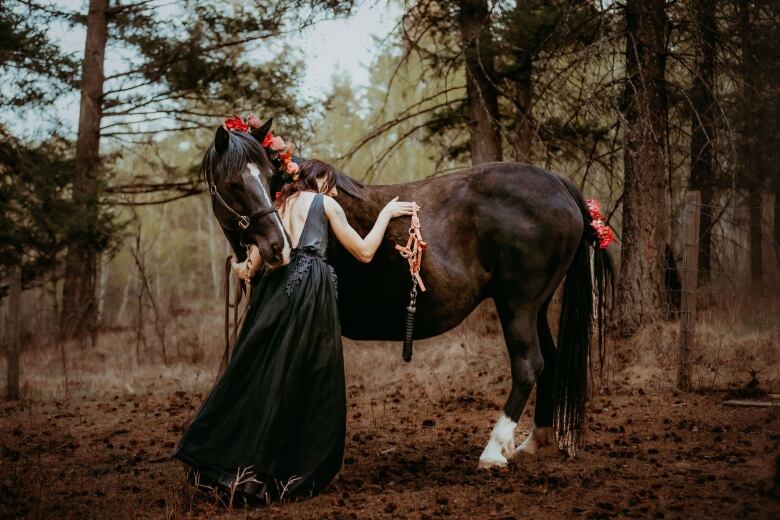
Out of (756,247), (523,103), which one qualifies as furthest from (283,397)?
(756,247)

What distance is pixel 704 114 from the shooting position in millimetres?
7402

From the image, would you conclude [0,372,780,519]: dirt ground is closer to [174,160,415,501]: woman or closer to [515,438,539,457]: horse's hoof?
[515,438,539,457]: horse's hoof

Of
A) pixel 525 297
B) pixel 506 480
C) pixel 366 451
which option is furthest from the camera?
pixel 366 451

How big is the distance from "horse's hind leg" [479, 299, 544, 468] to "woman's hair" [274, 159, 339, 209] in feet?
4.48

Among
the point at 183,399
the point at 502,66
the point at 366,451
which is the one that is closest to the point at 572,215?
the point at 366,451

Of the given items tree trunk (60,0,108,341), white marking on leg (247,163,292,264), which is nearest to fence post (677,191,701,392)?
white marking on leg (247,163,292,264)

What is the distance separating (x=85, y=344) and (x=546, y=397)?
8713mm

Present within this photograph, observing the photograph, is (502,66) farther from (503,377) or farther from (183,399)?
(183,399)

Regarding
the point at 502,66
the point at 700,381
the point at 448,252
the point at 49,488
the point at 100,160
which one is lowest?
the point at 49,488

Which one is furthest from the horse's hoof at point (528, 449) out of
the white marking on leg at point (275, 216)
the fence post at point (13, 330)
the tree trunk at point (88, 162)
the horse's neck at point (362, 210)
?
the tree trunk at point (88, 162)

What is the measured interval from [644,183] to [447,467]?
14.7 ft

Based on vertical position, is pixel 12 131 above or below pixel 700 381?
above

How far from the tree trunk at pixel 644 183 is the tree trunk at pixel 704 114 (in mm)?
412

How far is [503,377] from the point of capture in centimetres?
755
